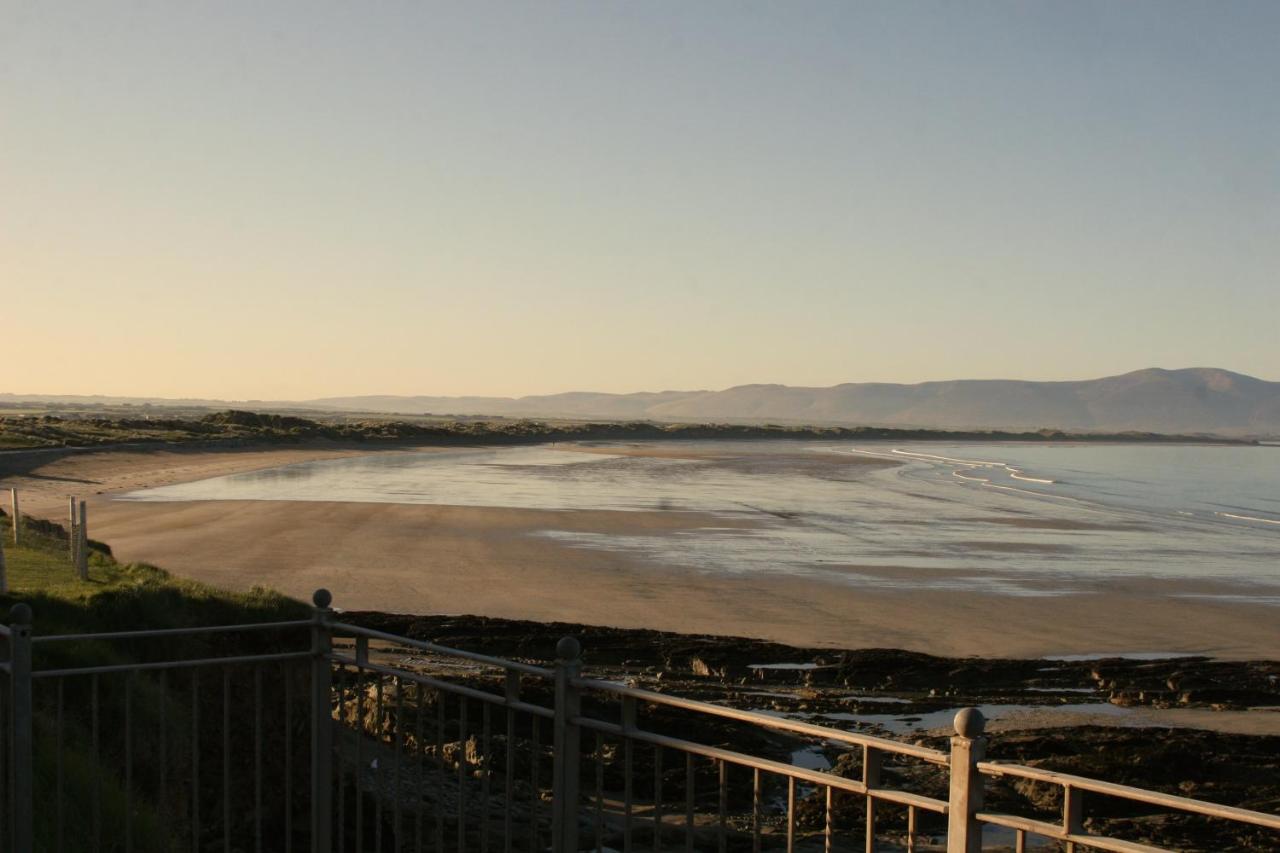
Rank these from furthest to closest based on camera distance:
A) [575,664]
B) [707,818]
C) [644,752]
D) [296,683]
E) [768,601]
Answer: [768,601], [296,683], [644,752], [707,818], [575,664]

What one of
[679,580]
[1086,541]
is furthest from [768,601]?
[1086,541]

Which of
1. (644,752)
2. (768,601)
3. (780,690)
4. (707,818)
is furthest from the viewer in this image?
(768,601)

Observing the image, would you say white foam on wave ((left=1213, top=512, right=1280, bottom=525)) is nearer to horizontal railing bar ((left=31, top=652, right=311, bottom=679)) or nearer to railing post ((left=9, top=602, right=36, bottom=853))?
horizontal railing bar ((left=31, top=652, right=311, bottom=679))

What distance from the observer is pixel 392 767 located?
9609mm

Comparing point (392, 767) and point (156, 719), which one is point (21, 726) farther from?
point (392, 767)

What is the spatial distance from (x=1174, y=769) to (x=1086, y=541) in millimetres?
21169

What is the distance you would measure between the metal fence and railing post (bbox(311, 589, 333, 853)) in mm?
11

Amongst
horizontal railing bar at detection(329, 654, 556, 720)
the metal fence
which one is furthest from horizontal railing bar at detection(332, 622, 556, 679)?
horizontal railing bar at detection(329, 654, 556, 720)

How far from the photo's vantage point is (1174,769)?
34.4 feet

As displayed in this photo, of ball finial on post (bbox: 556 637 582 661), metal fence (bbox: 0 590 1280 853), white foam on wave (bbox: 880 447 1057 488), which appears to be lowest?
white foam on wave (bbox: 880 447 1057 488)

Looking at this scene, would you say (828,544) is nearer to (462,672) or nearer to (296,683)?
(462,672)

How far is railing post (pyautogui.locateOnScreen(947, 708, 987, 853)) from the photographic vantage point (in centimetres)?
346

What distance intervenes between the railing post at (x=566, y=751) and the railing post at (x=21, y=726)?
7.14ft

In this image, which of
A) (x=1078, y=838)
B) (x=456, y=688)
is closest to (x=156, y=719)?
(x=456, y=688)
